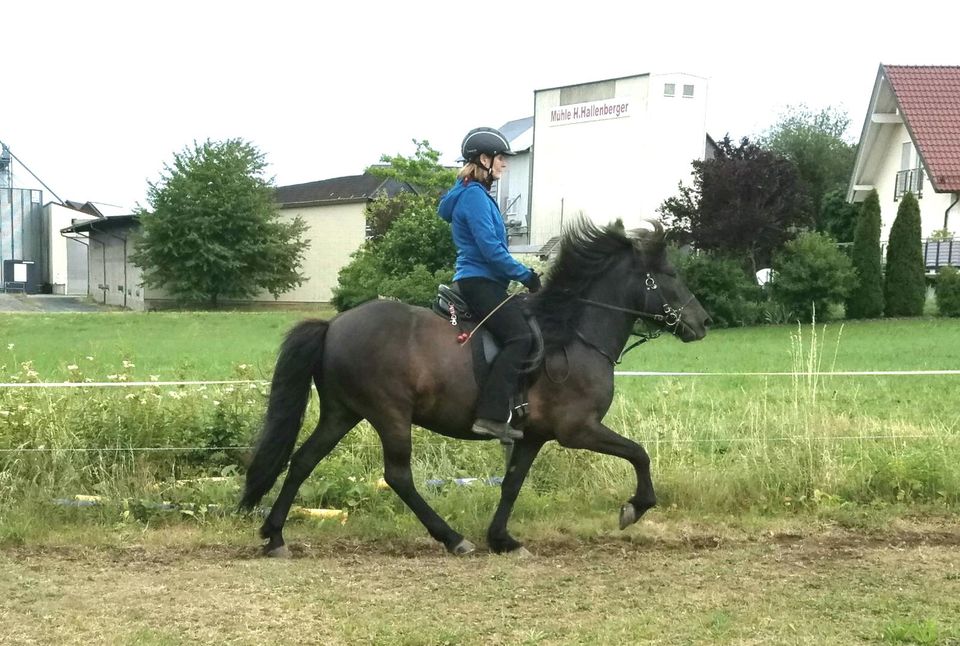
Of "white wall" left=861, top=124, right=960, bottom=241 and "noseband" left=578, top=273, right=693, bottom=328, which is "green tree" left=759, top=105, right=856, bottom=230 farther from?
"noseband" left=578, top=273, right=693, bottom=328

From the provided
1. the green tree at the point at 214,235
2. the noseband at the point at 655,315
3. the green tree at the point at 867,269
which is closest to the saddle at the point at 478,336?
the noseband at the point at 655,315

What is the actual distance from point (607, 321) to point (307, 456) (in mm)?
2173

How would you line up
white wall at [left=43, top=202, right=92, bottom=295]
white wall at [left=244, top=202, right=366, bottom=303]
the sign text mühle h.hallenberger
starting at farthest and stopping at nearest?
white wall at [left=43, top=202, right=92, bottom=295], white wall at [left=244, top=202, right=366, bottom=303], the sign text mühle h.hallenberger

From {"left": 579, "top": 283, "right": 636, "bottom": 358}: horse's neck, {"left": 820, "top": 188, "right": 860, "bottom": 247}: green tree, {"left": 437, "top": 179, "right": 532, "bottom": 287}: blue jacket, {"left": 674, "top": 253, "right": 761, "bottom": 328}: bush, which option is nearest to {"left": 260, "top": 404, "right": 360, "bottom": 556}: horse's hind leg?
{"left": 437, "top": 179, "right": 532, "bottom": 287}: blue jacket

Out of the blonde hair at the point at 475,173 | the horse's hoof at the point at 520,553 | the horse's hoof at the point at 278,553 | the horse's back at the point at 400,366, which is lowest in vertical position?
the horse's hoof at the point at 278,553

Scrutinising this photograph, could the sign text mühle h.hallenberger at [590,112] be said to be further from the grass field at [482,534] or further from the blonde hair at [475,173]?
the blonde hair at [475,173]

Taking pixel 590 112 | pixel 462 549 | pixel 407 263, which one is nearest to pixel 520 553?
pixel 462 549

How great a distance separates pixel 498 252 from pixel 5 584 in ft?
11.1

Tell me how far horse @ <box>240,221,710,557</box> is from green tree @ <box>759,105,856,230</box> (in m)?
54.2

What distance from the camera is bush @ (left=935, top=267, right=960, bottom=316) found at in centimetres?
2589

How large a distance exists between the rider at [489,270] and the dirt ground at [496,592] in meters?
1.02

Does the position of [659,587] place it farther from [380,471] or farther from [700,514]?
[380,471]

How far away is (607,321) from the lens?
6.59 metres

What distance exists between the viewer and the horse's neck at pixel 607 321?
6531 mm
